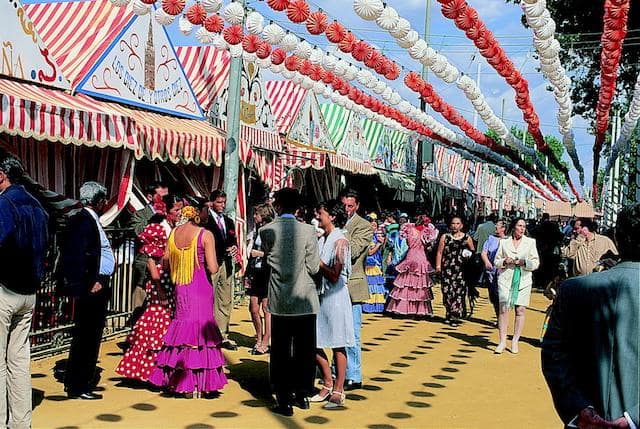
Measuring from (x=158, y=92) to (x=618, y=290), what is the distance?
35.6ft

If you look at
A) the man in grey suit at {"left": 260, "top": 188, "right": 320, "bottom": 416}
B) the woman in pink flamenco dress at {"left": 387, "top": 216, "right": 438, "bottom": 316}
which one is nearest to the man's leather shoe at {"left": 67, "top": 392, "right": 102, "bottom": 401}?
the man in grey suit at {"left": 260, "top": 188, "right": 320, "bottom": 416}

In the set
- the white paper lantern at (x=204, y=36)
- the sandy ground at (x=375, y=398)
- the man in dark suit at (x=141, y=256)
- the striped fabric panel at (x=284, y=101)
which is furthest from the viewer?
the striped fabric panel at (x=284, y=101)

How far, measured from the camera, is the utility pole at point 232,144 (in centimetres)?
1230

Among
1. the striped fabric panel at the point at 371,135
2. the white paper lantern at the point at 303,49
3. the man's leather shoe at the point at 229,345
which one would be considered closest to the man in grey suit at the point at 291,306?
the man's leather shoe at the point at 229,345

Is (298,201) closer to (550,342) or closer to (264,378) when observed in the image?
(264,378)

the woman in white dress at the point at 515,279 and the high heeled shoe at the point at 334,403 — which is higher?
the woman in white dress at the point at 515,279

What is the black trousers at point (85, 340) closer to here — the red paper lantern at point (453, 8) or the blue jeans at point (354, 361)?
the blue jeans at point (354, 361)

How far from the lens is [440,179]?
109ft

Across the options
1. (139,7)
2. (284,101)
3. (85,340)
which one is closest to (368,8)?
(139,7)

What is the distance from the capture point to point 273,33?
9.95 metres

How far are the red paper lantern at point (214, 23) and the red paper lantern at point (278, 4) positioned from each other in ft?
3.77

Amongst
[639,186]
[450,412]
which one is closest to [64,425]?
[450,412]

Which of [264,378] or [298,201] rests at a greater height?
[298,201]

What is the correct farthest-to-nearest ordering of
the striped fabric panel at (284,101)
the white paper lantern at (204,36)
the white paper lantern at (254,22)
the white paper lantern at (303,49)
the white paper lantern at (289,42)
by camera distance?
the striped fabric panel at (284,101) < the white paper lantern at (204,36) < the white paper lantern at (303,49) < the white paper lantern at (289,42) < the white paper lantern at (254,22)
